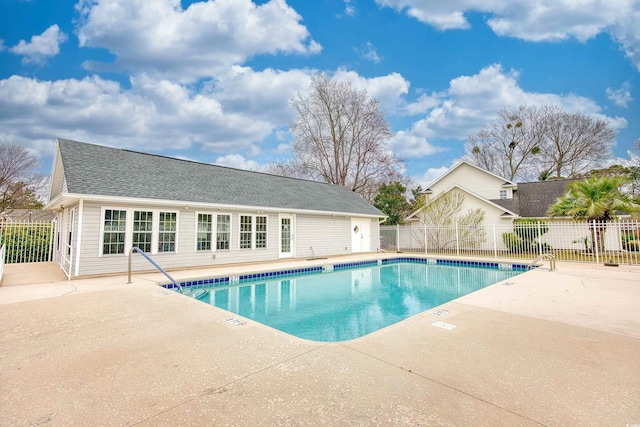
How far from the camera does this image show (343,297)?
8289 mm

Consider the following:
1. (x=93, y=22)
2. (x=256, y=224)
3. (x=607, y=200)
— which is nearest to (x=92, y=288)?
(x=256, y=224)

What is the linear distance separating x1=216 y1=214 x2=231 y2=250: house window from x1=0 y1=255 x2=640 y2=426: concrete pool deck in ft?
21.2

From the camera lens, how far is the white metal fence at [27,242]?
12.5 m

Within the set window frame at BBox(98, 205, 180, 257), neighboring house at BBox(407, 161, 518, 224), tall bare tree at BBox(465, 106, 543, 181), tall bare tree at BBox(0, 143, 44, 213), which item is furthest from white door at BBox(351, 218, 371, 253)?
tall bare tree at BBox(0, 143, 44, 213)

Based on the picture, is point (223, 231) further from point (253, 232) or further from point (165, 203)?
point (165, 203)

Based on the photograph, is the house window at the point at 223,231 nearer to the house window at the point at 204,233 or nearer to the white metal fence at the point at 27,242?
the house window at the point at 204,233

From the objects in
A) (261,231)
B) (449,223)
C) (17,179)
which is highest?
(17,179)

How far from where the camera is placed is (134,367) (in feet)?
10.4

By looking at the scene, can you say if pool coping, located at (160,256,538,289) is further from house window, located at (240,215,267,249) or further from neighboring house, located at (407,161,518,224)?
neighboring house, located at (407,161,518,224)

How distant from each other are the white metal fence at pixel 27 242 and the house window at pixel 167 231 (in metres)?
6.38

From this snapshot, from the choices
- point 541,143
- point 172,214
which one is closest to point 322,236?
point 172,214

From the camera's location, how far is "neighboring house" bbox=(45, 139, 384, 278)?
921 centimetres

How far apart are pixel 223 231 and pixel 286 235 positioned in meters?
3.27

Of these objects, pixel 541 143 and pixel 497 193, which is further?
pixel 541 143
